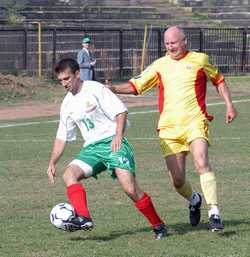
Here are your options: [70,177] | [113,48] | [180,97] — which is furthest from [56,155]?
[113,48]

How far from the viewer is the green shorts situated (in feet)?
28.9

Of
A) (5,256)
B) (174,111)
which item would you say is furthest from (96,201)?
(5,256)

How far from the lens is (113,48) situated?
37.2 metres

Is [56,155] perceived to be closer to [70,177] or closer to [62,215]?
[70,177]

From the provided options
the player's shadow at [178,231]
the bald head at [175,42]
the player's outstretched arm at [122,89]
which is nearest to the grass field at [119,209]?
the player's shadow at [178,231]

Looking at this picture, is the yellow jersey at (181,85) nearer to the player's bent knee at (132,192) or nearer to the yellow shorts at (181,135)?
the yellow shorts at (181,135)

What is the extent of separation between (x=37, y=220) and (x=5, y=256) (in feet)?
6.33

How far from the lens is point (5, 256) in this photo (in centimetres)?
828

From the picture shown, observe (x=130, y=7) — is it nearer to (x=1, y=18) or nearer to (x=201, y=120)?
(x=1, y=18)

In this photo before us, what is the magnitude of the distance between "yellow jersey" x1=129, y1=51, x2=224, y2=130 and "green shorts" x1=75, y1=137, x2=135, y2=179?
708mm

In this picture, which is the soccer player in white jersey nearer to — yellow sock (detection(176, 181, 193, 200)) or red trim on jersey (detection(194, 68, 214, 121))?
yellow sock (detection(176, 181, 193, 200))

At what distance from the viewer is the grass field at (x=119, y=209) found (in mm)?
8539

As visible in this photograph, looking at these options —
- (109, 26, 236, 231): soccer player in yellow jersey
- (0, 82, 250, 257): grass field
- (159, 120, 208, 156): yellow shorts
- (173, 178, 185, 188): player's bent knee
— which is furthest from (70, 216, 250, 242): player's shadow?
(159, 120, 208, 156): yellow shorts

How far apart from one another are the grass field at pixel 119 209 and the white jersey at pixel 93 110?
1.02 m
